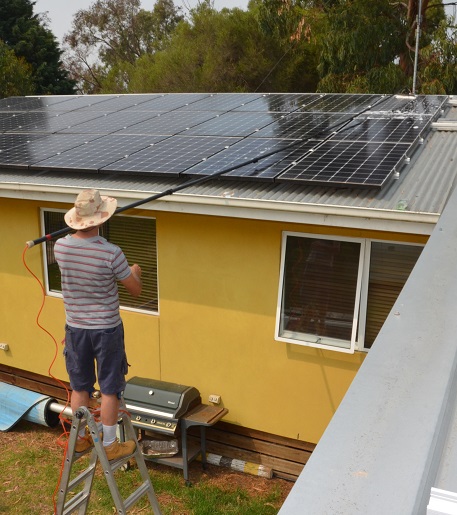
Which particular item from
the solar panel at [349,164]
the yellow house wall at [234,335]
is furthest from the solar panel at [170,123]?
the solar panel at [349,164]

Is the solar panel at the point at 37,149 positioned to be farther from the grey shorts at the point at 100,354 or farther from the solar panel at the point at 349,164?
the grey shorts at the point at 100,354

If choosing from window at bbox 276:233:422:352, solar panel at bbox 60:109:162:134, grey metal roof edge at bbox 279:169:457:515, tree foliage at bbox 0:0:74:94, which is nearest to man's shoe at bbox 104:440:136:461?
window at bbox 276:233:422:352

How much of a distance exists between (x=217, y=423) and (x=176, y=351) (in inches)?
40.3

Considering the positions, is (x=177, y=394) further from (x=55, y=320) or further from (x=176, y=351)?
(x=55, y=320)

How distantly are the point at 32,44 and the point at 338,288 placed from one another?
33.3 meters

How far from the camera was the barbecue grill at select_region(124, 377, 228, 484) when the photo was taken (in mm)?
6668

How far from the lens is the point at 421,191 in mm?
5441

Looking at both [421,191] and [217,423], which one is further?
[217,423]

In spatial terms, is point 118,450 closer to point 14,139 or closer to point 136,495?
point 136,495

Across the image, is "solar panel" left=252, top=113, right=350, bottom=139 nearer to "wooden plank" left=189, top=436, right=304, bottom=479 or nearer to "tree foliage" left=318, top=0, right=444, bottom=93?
"wooden plank" left=189, top=436, right=304, bottom=479

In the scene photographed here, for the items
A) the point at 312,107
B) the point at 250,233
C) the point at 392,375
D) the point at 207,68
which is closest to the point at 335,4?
the point at 207,68

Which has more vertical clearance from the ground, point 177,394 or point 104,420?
point 104,420

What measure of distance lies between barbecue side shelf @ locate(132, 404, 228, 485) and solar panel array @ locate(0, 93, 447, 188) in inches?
108

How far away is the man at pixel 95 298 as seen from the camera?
4.06 m
